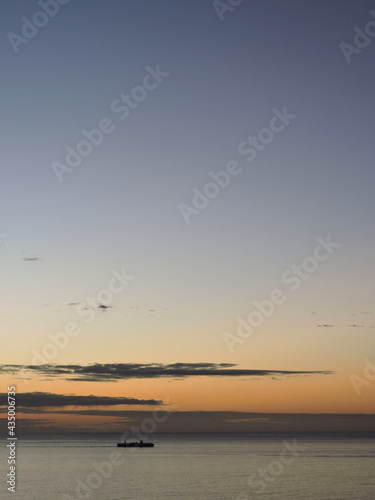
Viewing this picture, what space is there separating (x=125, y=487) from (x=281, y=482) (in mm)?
30254

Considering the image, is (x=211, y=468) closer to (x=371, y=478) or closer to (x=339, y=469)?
(x=339, y=469)

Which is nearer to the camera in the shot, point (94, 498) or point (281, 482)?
point (94, 498)

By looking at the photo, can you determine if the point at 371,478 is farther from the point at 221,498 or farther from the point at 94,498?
the point at 94,498

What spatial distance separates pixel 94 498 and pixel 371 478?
60903 mm

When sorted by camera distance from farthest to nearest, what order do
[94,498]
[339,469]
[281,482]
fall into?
[339,469]
[281,482]
[94,498]

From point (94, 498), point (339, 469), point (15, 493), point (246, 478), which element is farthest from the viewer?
point (339, 469)

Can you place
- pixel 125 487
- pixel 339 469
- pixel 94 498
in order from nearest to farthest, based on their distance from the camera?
1. pixel 94 498
2. pixel 125 487
3. pixel 339 469

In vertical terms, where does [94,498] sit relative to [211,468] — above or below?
below

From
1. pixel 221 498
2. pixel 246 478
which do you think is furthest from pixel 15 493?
pixel 246 478

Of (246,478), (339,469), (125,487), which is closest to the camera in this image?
Answer: (125,487)

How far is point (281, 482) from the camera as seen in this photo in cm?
11944

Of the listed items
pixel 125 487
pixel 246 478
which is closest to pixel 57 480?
pixel 125 487

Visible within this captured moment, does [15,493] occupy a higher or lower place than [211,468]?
lower

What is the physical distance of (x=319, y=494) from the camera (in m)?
99.9
